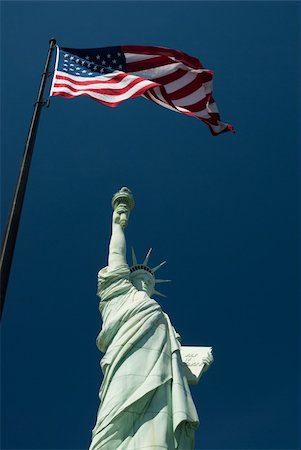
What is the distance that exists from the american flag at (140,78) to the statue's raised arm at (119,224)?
410 centimetres

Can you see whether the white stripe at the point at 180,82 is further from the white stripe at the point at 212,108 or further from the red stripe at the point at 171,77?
the white stripe at the point at 212,108

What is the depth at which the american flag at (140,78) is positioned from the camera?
1468cm

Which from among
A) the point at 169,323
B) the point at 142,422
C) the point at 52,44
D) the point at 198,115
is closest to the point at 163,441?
the point at 142,422

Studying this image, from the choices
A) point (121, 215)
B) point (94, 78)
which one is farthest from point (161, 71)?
point (121, 215)

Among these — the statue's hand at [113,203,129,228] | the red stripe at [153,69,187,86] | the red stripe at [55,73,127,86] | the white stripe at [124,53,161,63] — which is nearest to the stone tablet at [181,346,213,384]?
the statue's hand at [113,203,129,228]

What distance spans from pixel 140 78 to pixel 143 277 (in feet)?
19.9

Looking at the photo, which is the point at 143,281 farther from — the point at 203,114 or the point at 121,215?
the point at 203,114

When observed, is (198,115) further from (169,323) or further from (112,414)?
(112,414)

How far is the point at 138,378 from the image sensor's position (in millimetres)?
15859

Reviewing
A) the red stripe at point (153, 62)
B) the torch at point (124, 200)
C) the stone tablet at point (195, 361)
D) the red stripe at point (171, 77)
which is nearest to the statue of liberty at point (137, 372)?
the stone tablet at point (195, 361)

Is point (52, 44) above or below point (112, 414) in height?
above

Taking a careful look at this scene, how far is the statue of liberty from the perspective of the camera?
49.2ft

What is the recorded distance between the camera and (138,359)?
1622cm

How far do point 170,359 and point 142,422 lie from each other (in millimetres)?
1992
